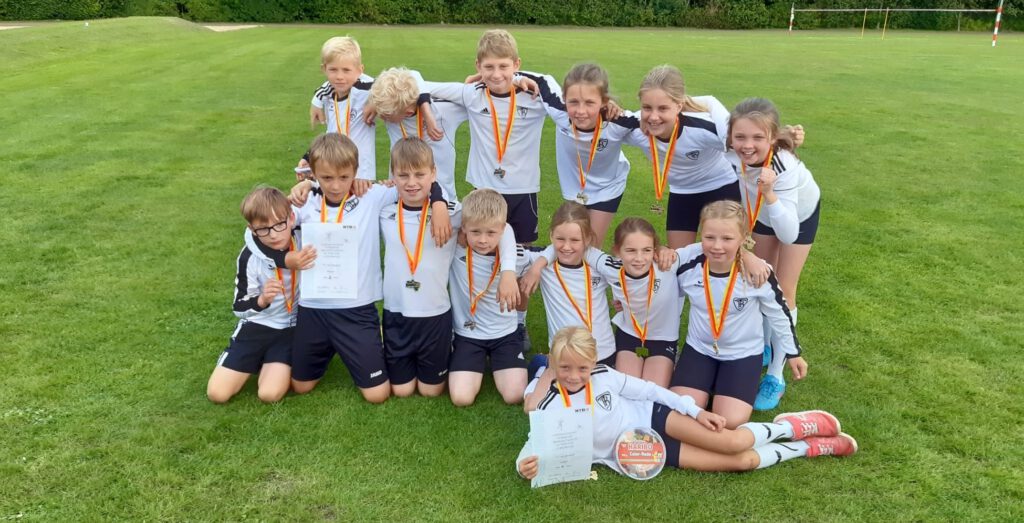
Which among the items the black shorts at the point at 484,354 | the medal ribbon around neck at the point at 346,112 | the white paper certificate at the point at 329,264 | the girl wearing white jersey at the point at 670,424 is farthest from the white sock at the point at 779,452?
the medal ribbon around neck at the point at 346,112

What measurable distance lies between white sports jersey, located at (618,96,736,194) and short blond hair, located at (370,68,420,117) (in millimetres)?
1472

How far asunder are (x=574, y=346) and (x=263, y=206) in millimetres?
1913

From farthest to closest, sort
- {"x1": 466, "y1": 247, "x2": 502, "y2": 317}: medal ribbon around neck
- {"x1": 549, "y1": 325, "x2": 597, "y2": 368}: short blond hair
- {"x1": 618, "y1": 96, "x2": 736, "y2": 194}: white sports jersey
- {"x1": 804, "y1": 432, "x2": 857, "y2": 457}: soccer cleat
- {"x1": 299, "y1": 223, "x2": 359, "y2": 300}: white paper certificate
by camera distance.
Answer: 1. {"x1": 618, "y1": 96, "x2": 736, "y2": 194}: white sports jersey
2. {"x1": 466, "y1": 247, "x2": 502, "y2": 317}: medal ribbon around neck
3. {"x1": 299, "y1": 223, "x2": 359, "y2": 300}: white paper certificate
4. {"x1": 804, "y1": 432, "x2": 857, "y2": 457}: soccer cleat
5. {"x1": 549, "y1": 325, "x2": 597, "y2": 368}: short blond hair

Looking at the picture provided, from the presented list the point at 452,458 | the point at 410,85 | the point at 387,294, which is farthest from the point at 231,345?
the point at 410,85

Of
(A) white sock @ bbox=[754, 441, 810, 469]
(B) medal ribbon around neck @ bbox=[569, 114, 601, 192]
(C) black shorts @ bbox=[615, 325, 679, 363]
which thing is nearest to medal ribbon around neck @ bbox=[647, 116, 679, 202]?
(B) medal ribbon around neck @ bbox=[569, 114, 601, 192]

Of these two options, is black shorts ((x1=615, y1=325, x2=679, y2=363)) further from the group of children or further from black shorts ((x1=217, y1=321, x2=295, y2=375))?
black shorts ((x1=217, y1=321, x2=295, y2=375))

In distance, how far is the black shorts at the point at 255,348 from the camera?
4094 mm

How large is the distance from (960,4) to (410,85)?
166 feet

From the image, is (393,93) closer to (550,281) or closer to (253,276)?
(253,276)

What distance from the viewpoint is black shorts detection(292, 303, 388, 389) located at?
4047 millimetres

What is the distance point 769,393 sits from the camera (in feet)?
13.3

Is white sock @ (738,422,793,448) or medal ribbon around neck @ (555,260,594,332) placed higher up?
medal ribbon around neck @ (555,260,594,332)

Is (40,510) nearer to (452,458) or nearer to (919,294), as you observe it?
(452,458)

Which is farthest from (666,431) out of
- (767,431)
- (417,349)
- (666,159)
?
(666,159)
